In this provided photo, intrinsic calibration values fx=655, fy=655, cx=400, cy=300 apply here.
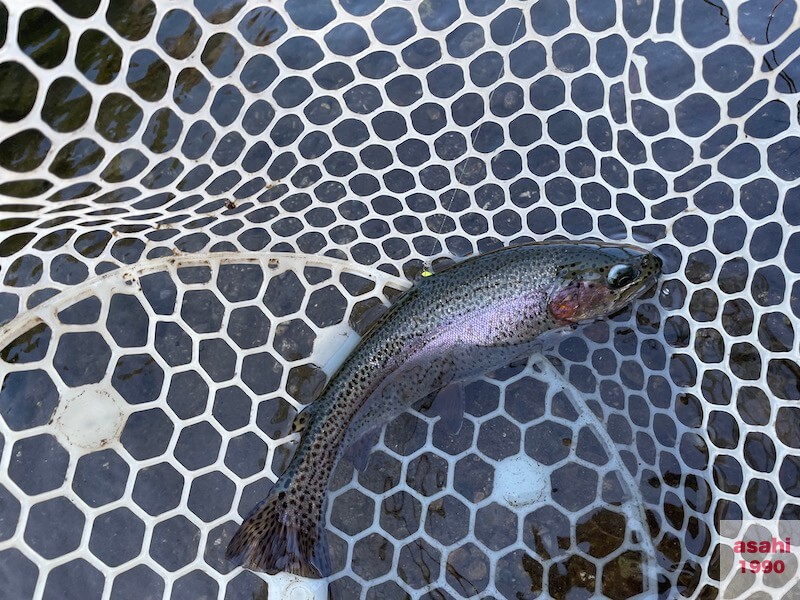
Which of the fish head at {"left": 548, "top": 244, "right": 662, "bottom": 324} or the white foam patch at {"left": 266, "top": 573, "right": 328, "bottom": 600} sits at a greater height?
the fish head at {"left": 548, "top": 244, "right": 662, "bottom": 324}

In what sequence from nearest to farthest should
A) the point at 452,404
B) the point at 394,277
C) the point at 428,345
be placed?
1. the point at 428,345
2. the point at 452,404
3. the point at 394,277

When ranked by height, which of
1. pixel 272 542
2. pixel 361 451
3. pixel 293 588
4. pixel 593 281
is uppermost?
pixel 593 281

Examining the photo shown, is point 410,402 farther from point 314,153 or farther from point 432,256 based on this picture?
point 314,153

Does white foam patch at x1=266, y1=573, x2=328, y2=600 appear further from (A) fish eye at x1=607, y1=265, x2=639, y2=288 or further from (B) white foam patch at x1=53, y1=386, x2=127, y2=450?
(A) fish eye at x1=607, y1=265, x2=639, y2=288

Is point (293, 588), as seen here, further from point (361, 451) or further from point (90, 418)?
point (90, 418)

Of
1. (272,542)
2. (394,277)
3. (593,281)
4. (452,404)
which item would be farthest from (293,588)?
(593,281)

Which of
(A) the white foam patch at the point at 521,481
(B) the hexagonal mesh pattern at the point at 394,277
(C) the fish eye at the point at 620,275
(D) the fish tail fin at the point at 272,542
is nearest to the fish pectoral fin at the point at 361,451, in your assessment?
(B) the hexagonal mesh pattern at the point at 394,277

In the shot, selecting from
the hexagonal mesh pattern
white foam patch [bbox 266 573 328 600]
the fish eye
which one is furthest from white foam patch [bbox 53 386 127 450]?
the fish eye

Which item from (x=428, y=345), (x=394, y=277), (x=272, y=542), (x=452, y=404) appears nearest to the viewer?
(x=272, y=542)
